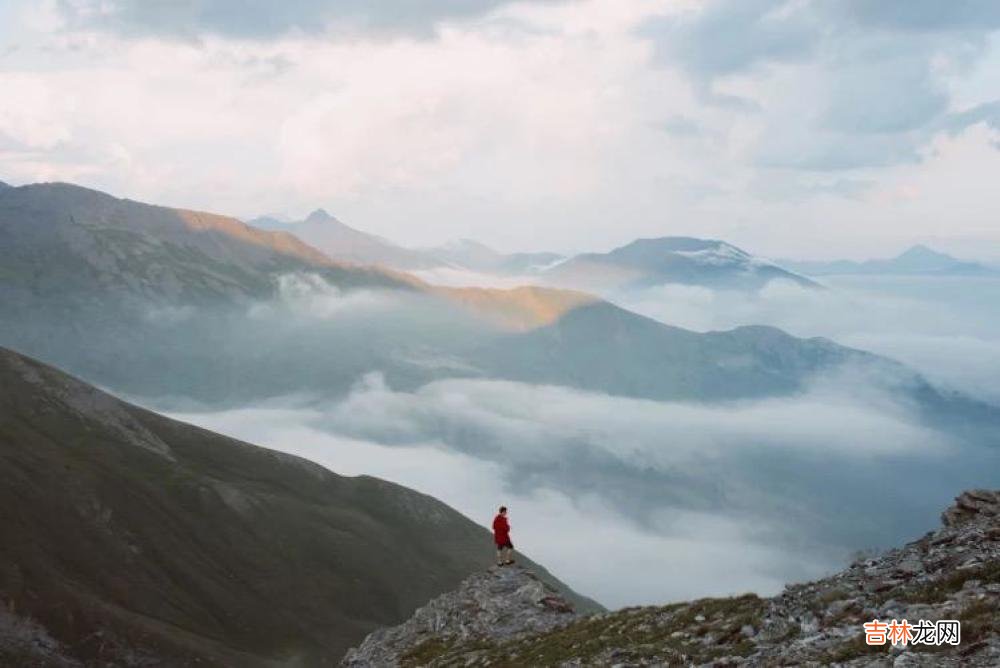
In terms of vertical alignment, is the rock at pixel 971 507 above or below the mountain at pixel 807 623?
above

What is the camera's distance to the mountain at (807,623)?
2177 cm

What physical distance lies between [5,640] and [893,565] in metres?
130

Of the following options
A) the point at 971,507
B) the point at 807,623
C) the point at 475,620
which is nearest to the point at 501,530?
the point at 475,620

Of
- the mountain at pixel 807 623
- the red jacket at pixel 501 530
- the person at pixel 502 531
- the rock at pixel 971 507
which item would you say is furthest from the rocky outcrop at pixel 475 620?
the rock at pixel 971 507

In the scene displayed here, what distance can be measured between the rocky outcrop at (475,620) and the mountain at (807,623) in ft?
0.53

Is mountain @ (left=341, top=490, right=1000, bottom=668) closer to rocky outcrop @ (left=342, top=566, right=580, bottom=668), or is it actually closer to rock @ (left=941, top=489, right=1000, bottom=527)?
rock @ (left=941, top=489, right=1000, bottom=527)

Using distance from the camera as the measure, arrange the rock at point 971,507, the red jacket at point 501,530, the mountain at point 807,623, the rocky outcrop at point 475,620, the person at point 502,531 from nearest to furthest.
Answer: the mountain at point 807,623, the rock at point 971,507, the rocky outcrop at point 475,620, the person at point 502,531, the red jacket at point 501,530

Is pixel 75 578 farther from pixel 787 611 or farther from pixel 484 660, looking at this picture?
pixel 787 611

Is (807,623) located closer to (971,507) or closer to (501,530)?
(971,507)

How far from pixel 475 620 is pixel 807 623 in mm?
26323

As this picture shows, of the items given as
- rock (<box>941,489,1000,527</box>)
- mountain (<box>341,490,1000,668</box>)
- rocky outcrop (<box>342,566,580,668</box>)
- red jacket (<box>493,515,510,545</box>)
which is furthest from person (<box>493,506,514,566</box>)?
rock (<box>941,489,1000,527</box>)

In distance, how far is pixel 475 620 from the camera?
162 feet

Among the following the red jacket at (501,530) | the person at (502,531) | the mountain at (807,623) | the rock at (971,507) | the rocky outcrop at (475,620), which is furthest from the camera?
the red jacket at (501,530)

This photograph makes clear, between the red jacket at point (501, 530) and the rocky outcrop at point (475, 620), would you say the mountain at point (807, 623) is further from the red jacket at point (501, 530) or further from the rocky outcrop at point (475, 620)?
the red jacket at point (501, 530)
